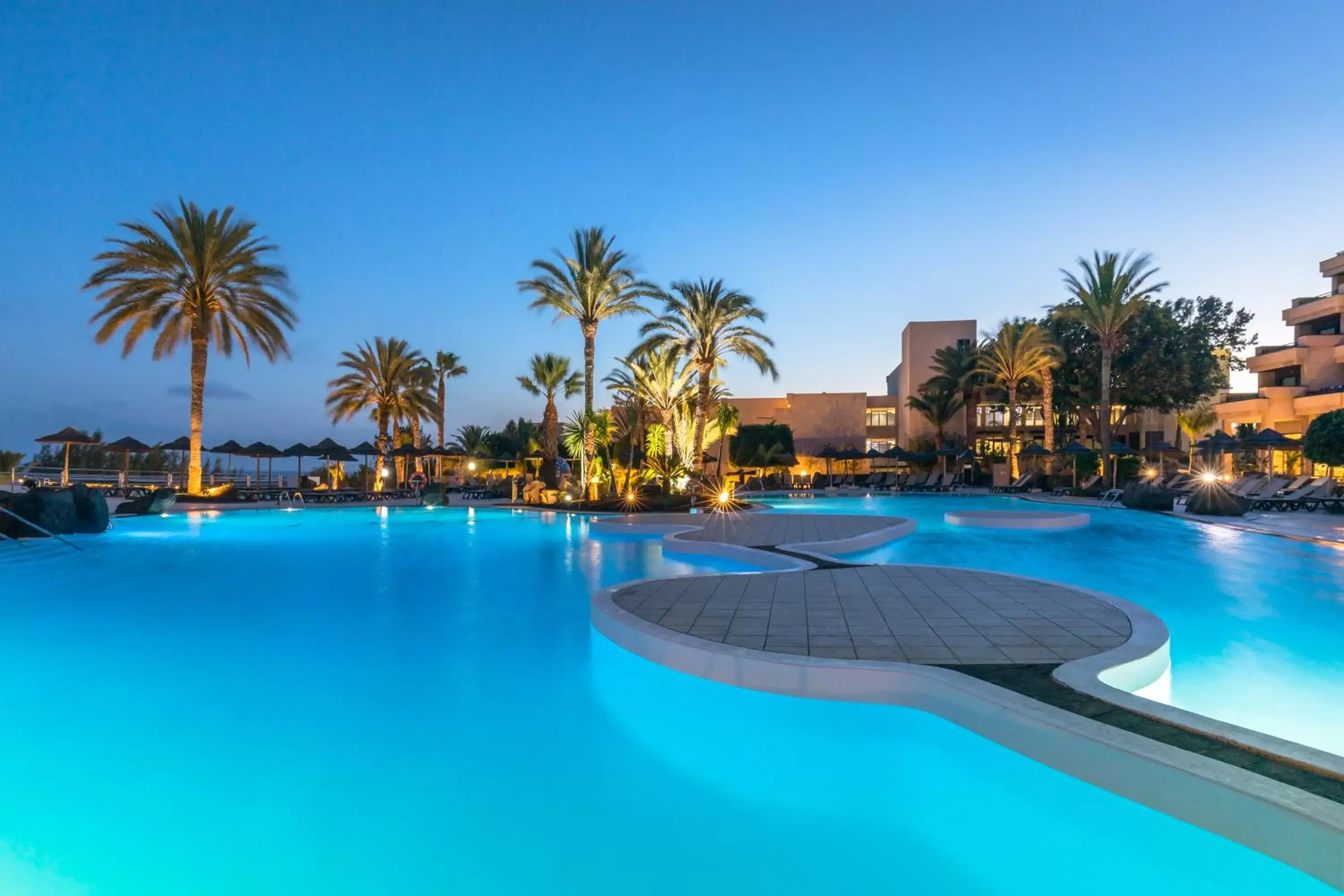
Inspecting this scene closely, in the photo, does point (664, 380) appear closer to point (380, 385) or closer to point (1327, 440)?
point (380, 385)

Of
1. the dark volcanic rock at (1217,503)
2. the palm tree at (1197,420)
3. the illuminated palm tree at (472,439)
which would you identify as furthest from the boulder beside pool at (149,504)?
the palm tree at (1197,420)

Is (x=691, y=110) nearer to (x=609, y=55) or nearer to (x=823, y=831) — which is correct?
(x=609, y=55)

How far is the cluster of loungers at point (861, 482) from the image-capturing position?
34.1 meters

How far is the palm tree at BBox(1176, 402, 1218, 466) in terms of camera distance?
39.7 metres

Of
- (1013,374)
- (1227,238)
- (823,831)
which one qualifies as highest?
(1227,238)

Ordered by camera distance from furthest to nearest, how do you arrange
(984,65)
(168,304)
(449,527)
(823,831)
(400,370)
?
(400,370) < (168,304) < (449,527) < (984,65) < (823,831)

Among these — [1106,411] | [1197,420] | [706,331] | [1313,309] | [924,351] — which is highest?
[1313,309]

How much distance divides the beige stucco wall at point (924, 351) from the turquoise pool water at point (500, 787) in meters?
41.2

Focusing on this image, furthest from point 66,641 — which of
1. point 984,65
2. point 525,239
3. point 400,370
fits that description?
point 400,370

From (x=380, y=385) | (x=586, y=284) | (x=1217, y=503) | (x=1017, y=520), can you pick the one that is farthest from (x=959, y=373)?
(x=380, y=385)

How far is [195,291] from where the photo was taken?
2364 cm

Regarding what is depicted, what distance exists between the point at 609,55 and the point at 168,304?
58.5 feet

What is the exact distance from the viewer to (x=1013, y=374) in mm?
34750

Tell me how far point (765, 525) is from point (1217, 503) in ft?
40.6
